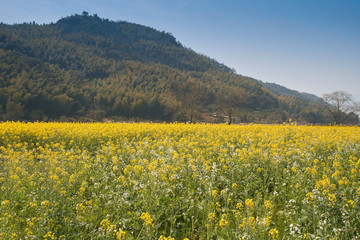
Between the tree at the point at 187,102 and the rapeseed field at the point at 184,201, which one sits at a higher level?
the tree at the point at 187,102

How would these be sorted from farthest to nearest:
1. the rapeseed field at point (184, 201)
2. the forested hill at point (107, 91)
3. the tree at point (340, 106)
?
the forested hill at point (107, 91) < the tree at point (340, 106) < the rapeseed field at point (184, 201)

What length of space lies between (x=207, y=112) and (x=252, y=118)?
19.7 m

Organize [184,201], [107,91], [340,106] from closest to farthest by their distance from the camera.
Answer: [184,201]
[340,106]
[107,91]

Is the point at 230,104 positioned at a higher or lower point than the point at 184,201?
higher

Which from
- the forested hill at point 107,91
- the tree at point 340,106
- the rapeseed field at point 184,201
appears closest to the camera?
the rapeseed field at point 184,201

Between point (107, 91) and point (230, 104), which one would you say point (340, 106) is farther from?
point (107, 91)

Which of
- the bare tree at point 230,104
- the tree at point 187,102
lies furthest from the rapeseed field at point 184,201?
the bare tree at point 230,104

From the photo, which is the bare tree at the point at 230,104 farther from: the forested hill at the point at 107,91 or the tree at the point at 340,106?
the tree at the point at 340,106

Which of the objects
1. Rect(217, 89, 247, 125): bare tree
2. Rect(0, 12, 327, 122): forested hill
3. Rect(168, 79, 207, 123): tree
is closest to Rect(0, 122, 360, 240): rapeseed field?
Rect(168, 79, 207, 123): tree

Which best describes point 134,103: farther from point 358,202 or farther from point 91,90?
point 358,202

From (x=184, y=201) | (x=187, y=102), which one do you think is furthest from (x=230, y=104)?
(x=184, y=201)

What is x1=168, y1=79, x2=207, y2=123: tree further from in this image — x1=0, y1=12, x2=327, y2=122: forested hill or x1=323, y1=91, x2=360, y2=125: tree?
x1=323, y1=91, x2=360, y2=125: tree

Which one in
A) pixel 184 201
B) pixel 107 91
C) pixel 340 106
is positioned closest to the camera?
pixel 184 201

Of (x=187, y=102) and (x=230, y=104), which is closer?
(x=187, y=102)
